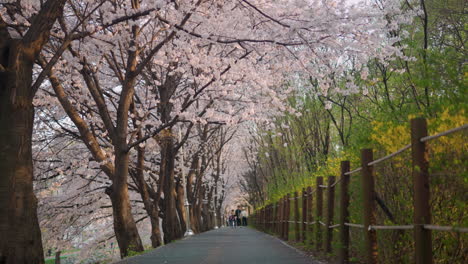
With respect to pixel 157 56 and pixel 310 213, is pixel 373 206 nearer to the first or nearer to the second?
pixel 310 213

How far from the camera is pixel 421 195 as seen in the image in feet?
18.0

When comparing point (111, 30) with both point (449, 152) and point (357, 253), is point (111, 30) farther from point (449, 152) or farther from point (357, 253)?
point (449, 152)

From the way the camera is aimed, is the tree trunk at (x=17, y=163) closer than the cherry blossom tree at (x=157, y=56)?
Yes

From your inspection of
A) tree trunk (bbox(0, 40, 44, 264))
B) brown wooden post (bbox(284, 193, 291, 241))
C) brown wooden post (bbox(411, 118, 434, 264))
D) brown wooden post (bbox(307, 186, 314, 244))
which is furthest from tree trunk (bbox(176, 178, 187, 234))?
brown wooden post (bbox(411, 118, 434, 264))

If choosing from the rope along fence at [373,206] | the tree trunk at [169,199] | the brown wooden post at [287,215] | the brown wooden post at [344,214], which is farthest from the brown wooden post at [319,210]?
the tree trunk at [169,199]

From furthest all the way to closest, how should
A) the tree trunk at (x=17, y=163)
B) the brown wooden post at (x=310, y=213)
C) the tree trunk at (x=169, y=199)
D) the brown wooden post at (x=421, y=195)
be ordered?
the tree trunk at (x=169, y=199) < the brown wooden post at (x=310, y=213) < the tree trunk at (x=17, y=163) < the brown wooden post at (x=421, y=195)

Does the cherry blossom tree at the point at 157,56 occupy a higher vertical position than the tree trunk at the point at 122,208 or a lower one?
higher

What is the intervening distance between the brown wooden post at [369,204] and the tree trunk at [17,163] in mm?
5795

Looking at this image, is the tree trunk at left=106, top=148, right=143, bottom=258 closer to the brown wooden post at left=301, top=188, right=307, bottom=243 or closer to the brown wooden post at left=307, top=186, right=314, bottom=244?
the brown wooden post at left=301, top=188, right=307, bottom=243

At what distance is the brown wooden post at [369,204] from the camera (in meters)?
7.77

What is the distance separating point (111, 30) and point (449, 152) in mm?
15556

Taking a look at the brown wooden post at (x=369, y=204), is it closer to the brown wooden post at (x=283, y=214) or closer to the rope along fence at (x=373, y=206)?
the rope along fence at (x=373, y=206)

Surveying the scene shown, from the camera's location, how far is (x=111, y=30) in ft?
63.5

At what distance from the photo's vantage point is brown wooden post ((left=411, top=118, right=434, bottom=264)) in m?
5.39
